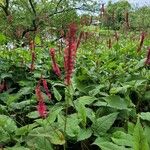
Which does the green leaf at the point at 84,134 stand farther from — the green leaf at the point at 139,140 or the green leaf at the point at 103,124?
the green leaf at the point at 139,140

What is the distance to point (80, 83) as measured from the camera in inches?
134

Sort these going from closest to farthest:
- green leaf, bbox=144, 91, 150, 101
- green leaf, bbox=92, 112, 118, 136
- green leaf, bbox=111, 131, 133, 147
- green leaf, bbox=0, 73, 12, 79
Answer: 1. green leaf, bbox=111, 131, 133, 147
2. green leaf, bbox=92, 112, 118, 136
3. green leaf, bbox=144, 91, 150, 101
4. green leaf, bbox=0, 73, 12, 79

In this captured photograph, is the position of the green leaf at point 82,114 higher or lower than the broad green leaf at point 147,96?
higher

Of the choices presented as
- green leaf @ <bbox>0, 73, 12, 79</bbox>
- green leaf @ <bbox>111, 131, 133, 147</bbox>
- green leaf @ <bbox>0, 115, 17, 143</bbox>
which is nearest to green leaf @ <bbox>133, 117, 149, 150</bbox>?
green leaf @ <bbox>111, 131, 133, 147</bbox>

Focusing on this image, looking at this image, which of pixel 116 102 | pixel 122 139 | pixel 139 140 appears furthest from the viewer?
pixel 116 102

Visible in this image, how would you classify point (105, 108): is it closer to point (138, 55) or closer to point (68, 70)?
point (68, 70)

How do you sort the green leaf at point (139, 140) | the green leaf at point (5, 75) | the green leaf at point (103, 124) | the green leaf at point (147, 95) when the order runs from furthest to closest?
1. the green leaf at point (5, 75)
2. the green leaf at point (147, 95)
3. the green leaf at point (103, 124)
4. the green leaf at point (139, 140)

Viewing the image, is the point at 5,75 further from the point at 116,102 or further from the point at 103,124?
the point at 103,124

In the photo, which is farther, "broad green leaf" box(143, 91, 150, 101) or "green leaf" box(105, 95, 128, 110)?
"broad green leaf" box(143, 91, 150, 101)

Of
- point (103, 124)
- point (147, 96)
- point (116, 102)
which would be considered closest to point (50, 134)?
point (103, 124)

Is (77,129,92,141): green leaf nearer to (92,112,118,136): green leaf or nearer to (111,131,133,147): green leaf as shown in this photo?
(92,112,118,136): green leaf

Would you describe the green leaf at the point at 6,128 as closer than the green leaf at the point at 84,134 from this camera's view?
No

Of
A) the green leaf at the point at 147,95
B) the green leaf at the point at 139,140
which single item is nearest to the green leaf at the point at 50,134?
the green leaf at the point at 139,140

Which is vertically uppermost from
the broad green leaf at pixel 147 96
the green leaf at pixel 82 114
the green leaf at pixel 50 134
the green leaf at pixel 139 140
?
the green leaf at pixel 139 140
